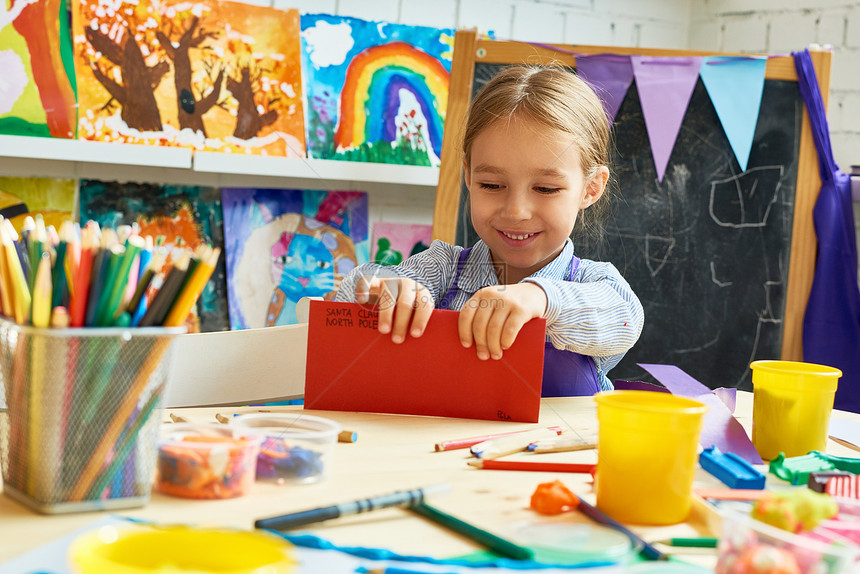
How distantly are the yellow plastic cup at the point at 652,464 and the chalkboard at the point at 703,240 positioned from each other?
122 cm

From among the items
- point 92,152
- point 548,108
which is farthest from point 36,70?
point 548,108

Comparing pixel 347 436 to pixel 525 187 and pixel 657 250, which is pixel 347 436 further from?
pixel 657 250

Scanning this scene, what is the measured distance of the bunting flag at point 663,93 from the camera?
1.69 m

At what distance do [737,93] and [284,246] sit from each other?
1.05 m

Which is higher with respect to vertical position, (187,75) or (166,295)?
(187,75)

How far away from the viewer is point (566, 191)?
42.8 inches

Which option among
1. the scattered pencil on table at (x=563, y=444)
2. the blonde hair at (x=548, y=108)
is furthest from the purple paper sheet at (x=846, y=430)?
the blonde hair at (x=548, y=108)

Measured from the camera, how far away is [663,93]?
169 cm

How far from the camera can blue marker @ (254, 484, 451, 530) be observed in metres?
0.43

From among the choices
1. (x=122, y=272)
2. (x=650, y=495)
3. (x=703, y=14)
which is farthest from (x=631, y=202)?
(x=122, y=272)

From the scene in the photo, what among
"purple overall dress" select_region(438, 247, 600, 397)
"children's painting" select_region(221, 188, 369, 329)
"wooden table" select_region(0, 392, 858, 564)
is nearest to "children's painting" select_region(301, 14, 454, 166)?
"children's painting" select_region(221, 188, 369, 329)

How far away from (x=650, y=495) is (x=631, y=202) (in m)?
1.30

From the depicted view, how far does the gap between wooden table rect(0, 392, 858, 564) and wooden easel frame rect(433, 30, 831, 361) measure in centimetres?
102

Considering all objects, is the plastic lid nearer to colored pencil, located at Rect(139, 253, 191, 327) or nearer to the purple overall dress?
colored pencil, located at Rect(139, 253, 191, 327)
